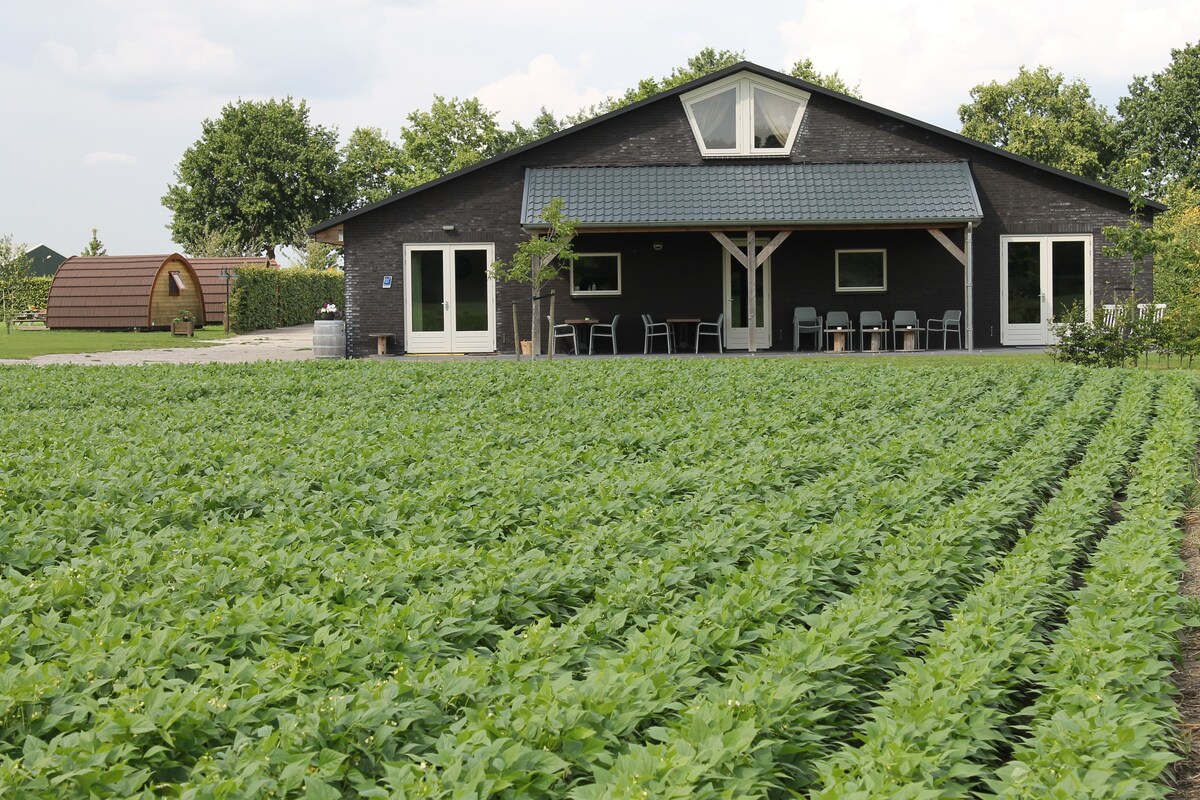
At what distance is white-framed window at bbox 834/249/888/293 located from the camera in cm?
2358

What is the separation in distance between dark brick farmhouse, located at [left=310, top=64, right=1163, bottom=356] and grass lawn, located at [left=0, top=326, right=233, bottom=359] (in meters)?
6.73

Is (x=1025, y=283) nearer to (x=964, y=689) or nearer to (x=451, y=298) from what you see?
(x=451, y=298)

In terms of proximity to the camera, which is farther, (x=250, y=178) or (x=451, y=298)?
(x=250, y=178)

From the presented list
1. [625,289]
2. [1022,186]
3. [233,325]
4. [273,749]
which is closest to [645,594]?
[273,749]

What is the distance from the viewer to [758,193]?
2272 centimetres

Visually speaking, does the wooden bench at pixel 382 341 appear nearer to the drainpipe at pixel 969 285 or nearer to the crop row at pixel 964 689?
the drainpipe at pixel 969 285

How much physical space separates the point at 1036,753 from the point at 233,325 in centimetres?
3661

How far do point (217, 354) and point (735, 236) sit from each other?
10699mm

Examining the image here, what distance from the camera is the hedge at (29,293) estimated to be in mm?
42500

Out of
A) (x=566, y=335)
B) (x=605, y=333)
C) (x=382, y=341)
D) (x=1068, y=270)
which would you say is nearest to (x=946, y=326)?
(x=1068, y=270)

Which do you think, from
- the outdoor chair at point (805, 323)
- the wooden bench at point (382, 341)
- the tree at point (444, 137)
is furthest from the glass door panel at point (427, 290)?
the tree at point (444, 137)

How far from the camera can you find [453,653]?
4.20 meters

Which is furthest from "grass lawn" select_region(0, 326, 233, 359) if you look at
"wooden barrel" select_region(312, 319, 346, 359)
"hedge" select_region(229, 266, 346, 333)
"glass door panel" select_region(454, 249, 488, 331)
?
"glass door panel" select_region(454, 249, 488, 331)

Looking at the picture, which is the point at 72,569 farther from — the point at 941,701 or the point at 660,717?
the point at 941,701
